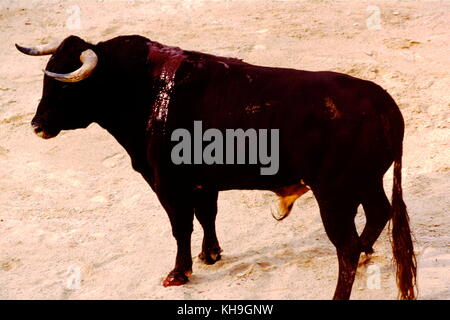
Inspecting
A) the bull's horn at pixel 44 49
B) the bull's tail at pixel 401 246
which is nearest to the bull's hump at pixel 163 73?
the bull's horn at pixel 44 49

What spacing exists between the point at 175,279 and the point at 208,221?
0.54 metres

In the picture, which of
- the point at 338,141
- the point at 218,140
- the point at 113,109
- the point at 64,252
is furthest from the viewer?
the point at 64,252

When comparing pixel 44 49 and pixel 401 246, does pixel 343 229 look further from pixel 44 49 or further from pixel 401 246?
pixel 44 49

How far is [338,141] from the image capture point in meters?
5.05

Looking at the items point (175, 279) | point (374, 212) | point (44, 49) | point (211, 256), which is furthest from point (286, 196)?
point (44, 49)

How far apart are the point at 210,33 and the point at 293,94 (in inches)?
217

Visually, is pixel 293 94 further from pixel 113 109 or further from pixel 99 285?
pixel 99 285

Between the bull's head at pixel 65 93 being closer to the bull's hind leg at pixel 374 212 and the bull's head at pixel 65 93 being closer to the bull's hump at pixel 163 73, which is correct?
the bull's hump at pixel 163 73

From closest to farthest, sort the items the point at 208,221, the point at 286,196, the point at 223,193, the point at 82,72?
the point at 82,72 < the point at 286,196 < the point at 208,221 < the point at 223,193

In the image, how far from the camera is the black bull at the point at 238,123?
510cm

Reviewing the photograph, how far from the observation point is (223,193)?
25.0ft

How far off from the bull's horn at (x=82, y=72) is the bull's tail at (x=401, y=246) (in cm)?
224

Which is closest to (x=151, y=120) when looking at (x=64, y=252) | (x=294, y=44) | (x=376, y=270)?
(x=64, y=252)

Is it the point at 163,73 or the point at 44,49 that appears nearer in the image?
the point at 163,73
